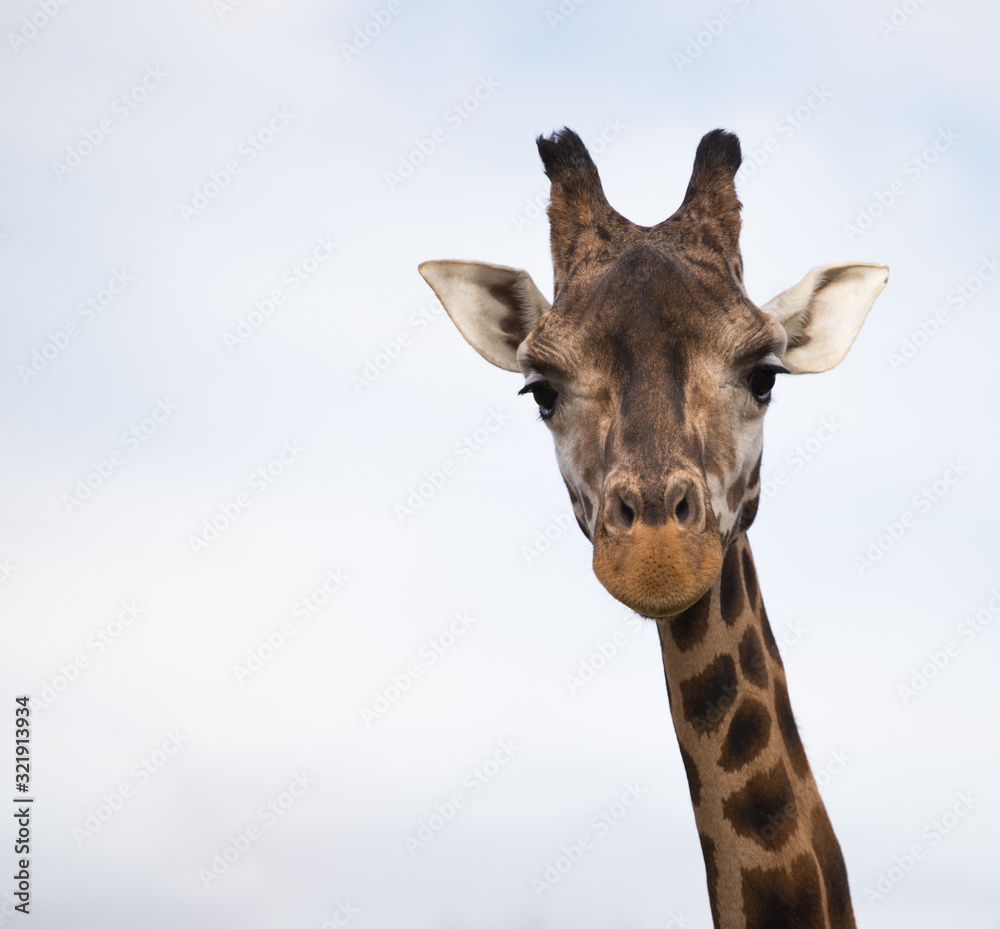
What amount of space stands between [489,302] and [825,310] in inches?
95.1

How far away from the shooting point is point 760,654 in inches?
253

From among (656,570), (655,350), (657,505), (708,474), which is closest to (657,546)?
(656,570)

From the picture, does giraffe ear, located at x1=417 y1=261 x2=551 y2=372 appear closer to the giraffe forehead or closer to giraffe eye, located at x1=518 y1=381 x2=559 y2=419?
giraffe eye, located at x1=518 y1=381 x2=559 y2=419

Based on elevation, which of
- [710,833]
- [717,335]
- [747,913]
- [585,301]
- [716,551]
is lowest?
[747,913]

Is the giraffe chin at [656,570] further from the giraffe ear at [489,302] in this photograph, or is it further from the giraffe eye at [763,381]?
the giraffe ear at [489,302]

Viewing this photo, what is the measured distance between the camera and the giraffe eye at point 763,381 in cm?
621

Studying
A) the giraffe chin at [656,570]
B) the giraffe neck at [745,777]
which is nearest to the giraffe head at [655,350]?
the giraffe chin at [656,570]

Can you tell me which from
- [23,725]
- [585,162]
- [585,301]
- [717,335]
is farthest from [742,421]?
[23,725]

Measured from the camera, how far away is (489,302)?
24.7 feet

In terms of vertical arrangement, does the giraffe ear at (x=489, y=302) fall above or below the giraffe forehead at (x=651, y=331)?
above

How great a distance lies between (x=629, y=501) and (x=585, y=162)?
326 cm

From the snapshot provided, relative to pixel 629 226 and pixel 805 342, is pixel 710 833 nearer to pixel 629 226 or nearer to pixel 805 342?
pixel 805 342

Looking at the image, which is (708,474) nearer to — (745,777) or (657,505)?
(657,505)

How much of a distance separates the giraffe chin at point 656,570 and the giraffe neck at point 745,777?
52.4 inches
